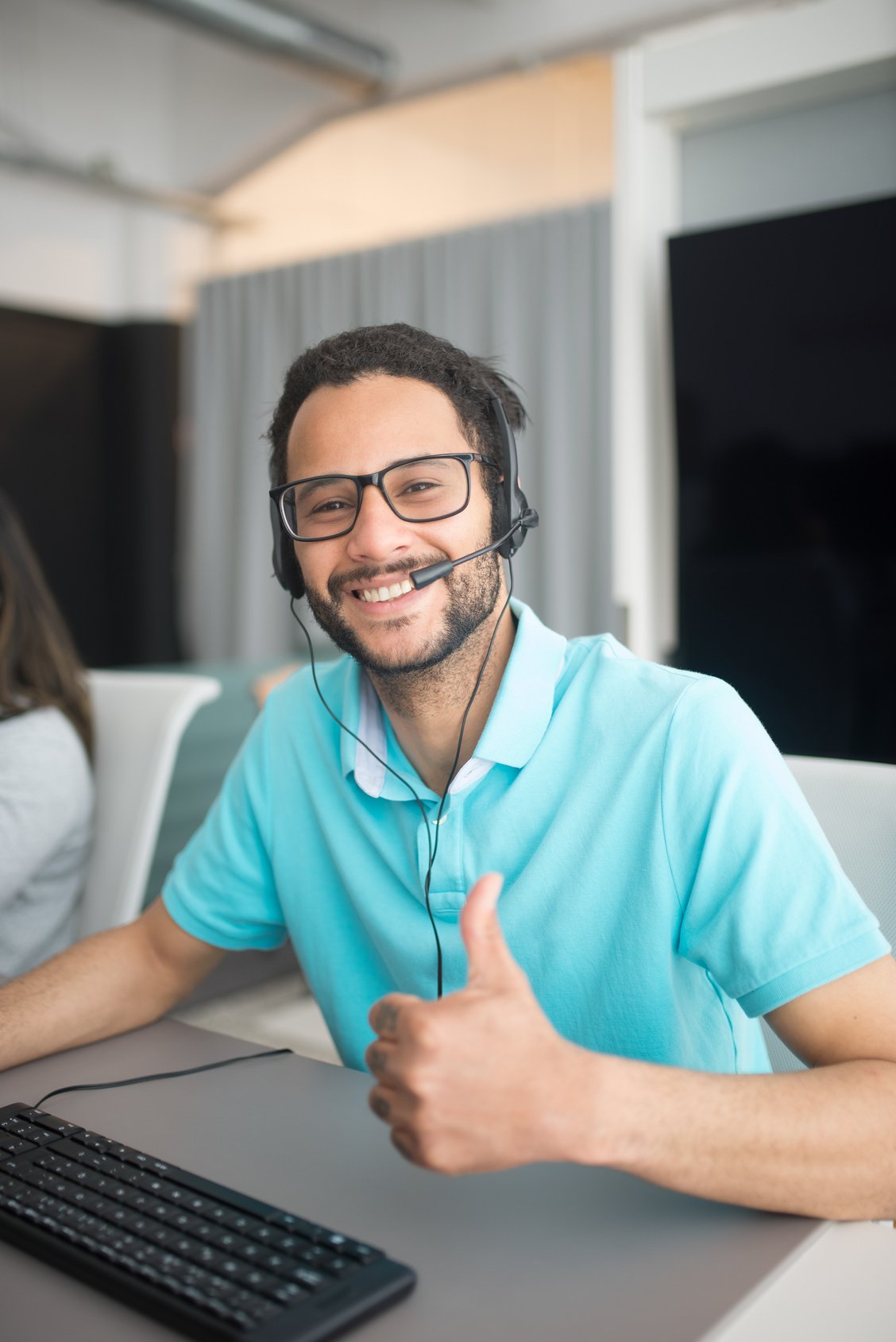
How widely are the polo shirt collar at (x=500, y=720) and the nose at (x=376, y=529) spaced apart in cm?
16

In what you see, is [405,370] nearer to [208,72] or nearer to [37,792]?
[37,792]

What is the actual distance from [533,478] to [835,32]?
6.77 feet

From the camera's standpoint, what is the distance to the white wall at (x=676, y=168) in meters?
2.26

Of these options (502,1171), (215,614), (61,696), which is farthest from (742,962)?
(215,614)

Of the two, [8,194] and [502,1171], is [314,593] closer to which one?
[502,1171]

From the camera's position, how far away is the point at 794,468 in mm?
2422

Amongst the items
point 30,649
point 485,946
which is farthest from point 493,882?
point 30,649

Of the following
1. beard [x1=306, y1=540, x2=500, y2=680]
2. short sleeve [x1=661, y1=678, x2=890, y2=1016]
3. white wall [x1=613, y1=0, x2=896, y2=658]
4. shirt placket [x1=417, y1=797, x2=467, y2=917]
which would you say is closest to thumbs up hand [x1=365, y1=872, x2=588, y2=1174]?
short sleeve [x1=661, y1=678, x2=890, y2=1016]

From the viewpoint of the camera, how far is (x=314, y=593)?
46.7 inches

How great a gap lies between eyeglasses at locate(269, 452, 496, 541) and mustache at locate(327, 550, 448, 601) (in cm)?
4

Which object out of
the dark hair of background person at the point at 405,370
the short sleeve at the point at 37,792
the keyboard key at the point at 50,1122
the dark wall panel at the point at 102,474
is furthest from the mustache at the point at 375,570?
the dark wall panel at the point at 102,474

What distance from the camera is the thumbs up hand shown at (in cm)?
67

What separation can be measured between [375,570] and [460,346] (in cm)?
247

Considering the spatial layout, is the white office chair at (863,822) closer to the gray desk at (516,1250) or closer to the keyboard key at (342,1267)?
the gray desk at (516,1250)
